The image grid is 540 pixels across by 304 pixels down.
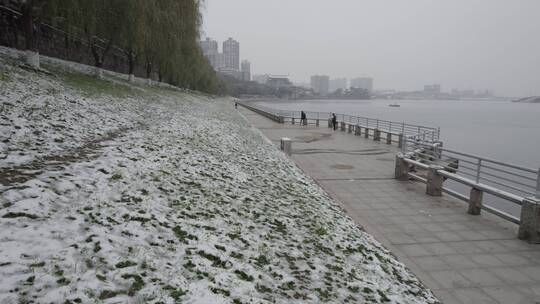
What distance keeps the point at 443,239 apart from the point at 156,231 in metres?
6.05

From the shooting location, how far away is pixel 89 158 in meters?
6.60

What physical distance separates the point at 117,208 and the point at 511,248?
7634mm

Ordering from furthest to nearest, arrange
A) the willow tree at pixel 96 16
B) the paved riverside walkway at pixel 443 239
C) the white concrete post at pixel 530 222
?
the willow tree at pixel 96 16
the white concrete post at pixel 530 222
the paved riverside walkway at pixel 443 239

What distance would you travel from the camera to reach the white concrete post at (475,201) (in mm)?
8508

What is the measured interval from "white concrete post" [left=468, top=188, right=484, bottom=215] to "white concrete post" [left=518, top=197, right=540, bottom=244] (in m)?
1.31

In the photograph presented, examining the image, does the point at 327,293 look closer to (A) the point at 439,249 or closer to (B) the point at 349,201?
(A) the point at 439,249

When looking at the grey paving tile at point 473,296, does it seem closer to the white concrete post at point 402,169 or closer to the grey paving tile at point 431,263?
the grey paving tile at point 431,263

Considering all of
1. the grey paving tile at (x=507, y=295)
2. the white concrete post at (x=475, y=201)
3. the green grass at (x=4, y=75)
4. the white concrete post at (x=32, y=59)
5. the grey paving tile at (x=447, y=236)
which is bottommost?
the grey paving tile at (x=507, y=295)

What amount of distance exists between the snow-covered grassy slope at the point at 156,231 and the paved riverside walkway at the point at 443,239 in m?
Result: 0.66

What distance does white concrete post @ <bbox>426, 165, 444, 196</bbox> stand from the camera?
10.1 meters

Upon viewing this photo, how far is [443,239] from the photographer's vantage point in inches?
280

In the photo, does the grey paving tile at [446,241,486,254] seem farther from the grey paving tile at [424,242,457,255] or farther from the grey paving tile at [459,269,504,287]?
the grey paving tile at [459,269,504,287]

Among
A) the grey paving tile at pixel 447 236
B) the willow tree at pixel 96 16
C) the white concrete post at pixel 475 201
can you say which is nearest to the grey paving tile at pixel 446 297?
the grey paving tile at pixel 447 236

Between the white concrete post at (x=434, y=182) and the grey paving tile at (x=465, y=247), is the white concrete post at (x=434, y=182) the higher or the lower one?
the higher one
